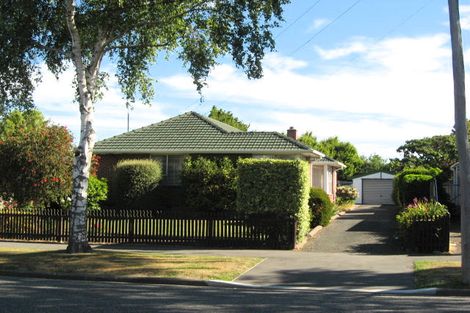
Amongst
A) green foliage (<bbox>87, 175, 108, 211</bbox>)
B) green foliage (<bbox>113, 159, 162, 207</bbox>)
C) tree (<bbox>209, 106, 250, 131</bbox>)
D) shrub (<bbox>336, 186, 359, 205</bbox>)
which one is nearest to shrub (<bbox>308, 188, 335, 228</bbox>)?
green foliage (<bbox>113, 159, 162, 207</bbox>)

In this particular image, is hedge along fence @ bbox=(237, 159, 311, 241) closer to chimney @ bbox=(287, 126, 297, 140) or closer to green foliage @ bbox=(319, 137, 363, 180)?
chimney @ bbox=(287, 126, 297, 140)

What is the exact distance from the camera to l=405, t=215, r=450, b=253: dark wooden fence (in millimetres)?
15328

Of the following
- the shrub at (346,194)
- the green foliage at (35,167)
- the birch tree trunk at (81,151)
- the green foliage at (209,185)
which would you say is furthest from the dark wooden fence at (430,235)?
the shrub at (346,194)

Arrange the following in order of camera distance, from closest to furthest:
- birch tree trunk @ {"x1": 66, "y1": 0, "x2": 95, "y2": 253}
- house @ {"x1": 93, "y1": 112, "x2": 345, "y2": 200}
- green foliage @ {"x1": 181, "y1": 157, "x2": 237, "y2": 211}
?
birch tree trunk @ {"x1": 66, "y1": 0, "x2": 95, "y2": 253} → green foliage @ {"x1": 181, "y1": 157, "x2": 237, "y2": 211} → house @ {"x1": 93, "y1": 112, "x2": 345, "y2": 200}

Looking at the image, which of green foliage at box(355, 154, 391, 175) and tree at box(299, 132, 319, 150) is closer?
tree at box(299, 132, 319, 150)

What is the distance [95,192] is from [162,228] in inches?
296

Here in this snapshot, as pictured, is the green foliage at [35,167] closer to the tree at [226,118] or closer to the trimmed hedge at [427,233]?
the trimmed hedge at [427,233]

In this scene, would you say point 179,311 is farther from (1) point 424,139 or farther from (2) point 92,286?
(1) point 424,139

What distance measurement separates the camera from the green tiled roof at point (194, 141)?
82.2ft

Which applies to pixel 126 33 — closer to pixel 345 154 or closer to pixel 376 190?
pixel 376 190

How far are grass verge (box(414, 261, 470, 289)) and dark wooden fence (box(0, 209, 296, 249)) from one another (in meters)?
4.61

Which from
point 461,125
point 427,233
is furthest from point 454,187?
point 461,125

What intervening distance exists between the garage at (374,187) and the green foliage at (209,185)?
33.3 metres

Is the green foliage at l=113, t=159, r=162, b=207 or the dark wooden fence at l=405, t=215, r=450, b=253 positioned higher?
the green foliage at l=113, t=159, r=162, b=207
